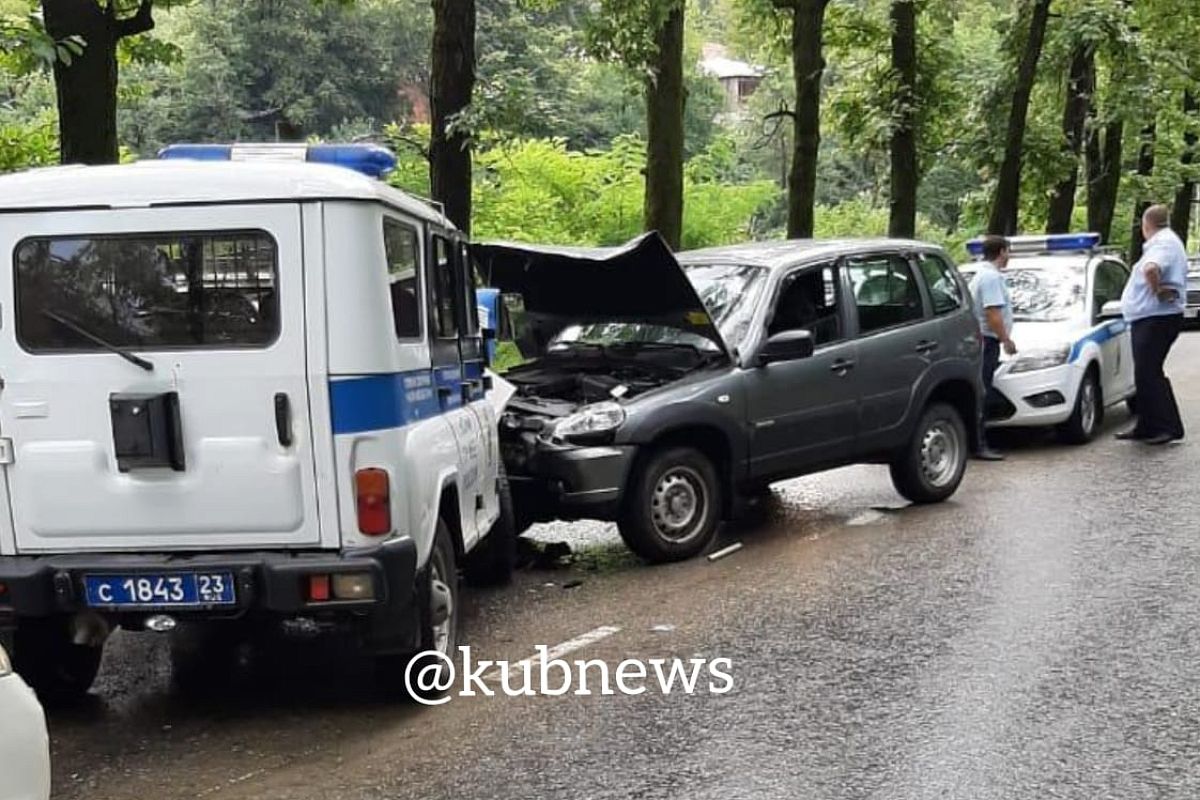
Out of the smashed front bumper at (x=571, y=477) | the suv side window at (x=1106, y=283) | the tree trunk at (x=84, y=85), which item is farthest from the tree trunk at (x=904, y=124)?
the smashed front bumper at (x=571, y=477)

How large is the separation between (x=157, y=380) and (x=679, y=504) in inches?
151

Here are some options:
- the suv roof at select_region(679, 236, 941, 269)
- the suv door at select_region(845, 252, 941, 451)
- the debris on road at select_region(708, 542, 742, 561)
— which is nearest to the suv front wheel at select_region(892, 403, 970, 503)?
the suv door at select_region(845, 252, 941, 451)

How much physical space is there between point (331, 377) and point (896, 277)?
5.67 meters

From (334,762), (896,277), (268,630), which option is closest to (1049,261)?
(896,277)

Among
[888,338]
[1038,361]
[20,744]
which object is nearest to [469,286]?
[888,338]

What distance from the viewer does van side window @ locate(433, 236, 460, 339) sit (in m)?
6.19

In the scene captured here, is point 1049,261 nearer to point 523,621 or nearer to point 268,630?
point 523,621

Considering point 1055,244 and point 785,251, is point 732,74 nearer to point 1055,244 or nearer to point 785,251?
point 1055,244

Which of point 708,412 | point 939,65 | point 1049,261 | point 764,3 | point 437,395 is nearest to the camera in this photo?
point 437,395

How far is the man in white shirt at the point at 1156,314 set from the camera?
11656 mm

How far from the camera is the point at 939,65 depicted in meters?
21.1

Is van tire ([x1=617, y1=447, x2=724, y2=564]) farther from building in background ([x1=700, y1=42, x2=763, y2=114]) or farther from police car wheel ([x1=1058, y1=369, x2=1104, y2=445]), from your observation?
building in background ([x1=700, y1=42, x2=763, y2=114])

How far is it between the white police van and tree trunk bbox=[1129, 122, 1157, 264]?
2978cm

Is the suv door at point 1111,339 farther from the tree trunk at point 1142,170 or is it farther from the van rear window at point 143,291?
the tree trunk at point 1142,170
